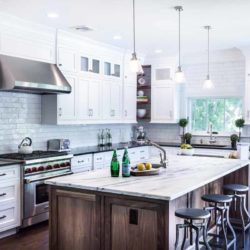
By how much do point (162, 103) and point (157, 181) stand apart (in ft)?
15.2

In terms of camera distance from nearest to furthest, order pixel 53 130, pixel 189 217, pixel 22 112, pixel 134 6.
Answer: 1. pixel 189 217
2. pixel 134 6
3. pixel 22 112
4. pixel 53 130

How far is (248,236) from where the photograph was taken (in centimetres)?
463

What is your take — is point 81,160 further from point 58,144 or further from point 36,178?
point 36,178

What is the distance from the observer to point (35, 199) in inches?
197

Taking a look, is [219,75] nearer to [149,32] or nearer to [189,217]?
[149,32]

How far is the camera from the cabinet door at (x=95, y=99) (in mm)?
6641

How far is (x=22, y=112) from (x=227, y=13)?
127 inches

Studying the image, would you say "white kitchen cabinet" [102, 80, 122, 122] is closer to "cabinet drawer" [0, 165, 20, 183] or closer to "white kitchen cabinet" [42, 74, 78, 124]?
"white kitchen cabinet" [42, 74, 78, 124]

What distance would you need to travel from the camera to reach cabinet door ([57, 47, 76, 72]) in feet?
19.4

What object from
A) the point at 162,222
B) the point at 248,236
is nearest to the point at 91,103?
the point at 248,236

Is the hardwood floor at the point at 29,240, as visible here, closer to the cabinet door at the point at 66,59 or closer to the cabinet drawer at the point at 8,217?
the cabinet drawer at the point at 8,217

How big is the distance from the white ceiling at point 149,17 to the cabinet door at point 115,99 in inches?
38.9

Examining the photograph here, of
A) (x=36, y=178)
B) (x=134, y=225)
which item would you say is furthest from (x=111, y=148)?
(x=134, y=225)

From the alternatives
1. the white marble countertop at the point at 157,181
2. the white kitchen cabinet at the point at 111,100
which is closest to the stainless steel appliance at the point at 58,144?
the white kitchen cabinet at the point at 111,100
